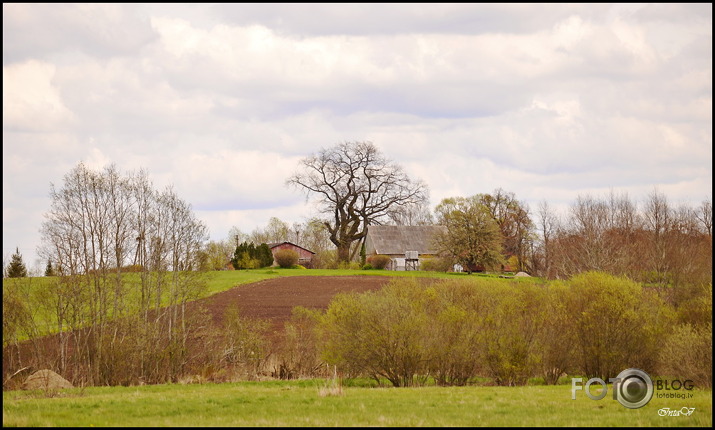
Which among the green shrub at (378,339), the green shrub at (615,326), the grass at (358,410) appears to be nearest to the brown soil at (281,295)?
the green shrub at (378,339)

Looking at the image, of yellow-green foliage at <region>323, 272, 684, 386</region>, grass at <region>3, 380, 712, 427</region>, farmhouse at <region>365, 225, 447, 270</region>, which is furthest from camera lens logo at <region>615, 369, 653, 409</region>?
farmhouse at <region>365, 225, 447, 270</region>

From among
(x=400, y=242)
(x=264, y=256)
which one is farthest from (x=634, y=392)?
(x=400, y=242)

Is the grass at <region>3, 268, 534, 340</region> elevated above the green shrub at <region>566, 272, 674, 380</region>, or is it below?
above

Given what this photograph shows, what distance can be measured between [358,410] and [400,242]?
74.6 meters

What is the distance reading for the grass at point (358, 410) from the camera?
11.8 metres

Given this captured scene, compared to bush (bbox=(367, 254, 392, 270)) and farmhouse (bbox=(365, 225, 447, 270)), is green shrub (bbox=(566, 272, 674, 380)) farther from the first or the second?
farmhouse (bbox=(365, 225, 447, 270))

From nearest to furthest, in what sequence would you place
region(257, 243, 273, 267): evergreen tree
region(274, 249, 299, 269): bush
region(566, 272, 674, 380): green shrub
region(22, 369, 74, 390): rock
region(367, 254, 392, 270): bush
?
region(22, 369, 74, 390): rock < region(566, 272, 674, 380): green shrub < region(367, 254, 392, 270): bush < region(274, 249, 299, 269): bush < region(257, 243, 273, 267): evergreen tree

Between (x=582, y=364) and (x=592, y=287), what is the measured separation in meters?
2.79

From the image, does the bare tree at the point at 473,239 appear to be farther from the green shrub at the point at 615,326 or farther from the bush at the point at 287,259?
the green shrub at the point at 615,326

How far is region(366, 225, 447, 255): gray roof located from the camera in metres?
86.7

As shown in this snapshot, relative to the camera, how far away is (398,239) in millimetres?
88250

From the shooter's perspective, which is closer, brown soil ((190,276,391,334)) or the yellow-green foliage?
the yellow-green foliage

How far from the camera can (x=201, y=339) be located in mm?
29578

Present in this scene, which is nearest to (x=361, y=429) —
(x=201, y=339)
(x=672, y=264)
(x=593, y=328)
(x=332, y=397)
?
(x=332, y=397)
